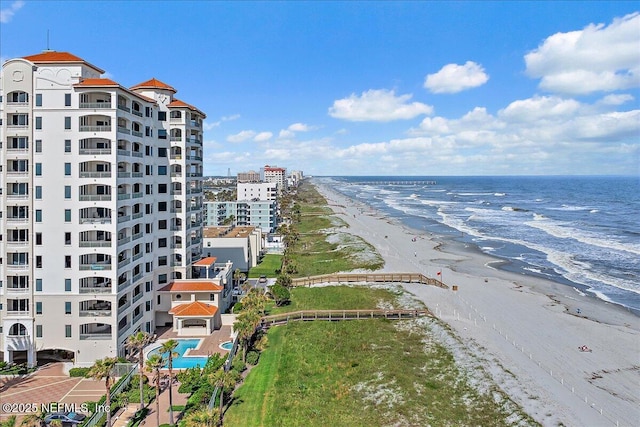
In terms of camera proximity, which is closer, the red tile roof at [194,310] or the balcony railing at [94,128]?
the balcony railing at [94,128]

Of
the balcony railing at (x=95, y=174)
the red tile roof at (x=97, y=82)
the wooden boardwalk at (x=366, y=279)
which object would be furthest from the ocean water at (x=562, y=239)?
the red tile roof at (x=97, y=82)

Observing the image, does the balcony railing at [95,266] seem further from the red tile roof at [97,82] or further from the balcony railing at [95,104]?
the red tile roof at [97,82]

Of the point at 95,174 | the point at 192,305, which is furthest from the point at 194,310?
the point at 95,174

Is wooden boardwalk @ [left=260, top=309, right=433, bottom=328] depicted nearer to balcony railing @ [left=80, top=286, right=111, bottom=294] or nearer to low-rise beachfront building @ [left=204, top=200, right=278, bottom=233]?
balcony railing @ [left=80, top=286, right=111, bottom=294]

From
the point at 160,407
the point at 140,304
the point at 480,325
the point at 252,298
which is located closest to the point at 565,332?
the point at 480,325

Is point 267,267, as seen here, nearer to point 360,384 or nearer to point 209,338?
point 209,338

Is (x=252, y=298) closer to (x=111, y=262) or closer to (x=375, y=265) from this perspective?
(x=111, y=262)
